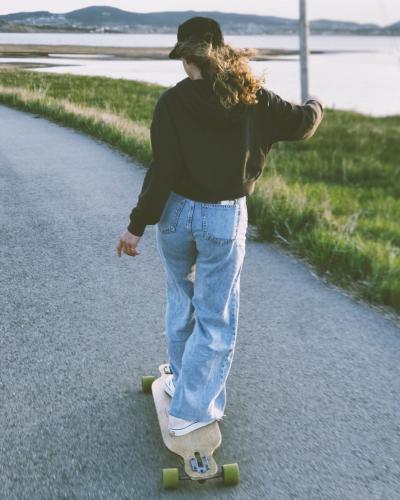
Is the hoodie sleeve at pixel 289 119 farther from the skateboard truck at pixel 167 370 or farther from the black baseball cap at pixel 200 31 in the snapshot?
the skateboard truck at pixel 167 370

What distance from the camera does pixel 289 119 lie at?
265 centimetres

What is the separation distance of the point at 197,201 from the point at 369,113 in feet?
79.8

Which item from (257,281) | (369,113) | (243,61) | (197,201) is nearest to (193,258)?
(197,201)

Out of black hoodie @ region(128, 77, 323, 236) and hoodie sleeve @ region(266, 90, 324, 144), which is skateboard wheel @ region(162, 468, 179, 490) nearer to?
black hoodie @ region(128, 77, 323, 236)

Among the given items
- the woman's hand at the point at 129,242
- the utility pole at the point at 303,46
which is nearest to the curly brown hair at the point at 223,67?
the woman's hand at the point at 129,242

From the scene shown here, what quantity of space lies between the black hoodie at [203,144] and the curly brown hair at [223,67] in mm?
39

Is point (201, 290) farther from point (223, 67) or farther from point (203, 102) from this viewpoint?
point (223, 67)

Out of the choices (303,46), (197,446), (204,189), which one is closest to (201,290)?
(204,189)

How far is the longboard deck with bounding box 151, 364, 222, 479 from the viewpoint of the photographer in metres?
2.62

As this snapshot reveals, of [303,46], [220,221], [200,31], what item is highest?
[200,31]

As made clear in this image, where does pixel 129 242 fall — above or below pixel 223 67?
below

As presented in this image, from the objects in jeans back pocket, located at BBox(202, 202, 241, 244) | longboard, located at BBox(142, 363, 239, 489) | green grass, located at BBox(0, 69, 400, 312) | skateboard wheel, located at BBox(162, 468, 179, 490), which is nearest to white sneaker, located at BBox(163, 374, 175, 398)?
longboard, located at BBox(142, 363, 239, 489)

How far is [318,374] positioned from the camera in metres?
3.48

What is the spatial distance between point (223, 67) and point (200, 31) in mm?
164
